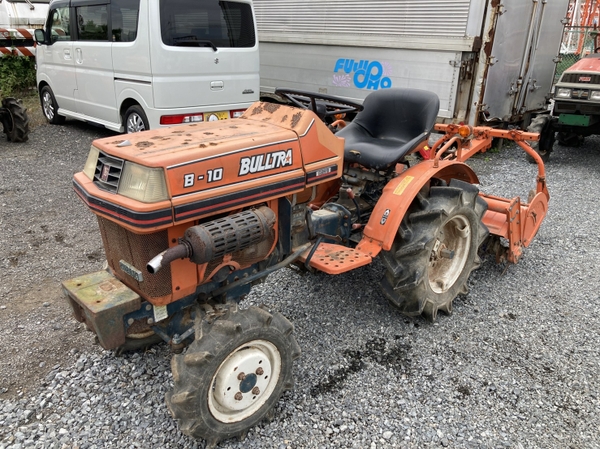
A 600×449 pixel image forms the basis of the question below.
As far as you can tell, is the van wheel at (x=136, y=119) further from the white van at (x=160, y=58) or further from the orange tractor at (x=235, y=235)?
the orange tractor at (x=235, y=235)

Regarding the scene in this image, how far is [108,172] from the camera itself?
79.5 inches

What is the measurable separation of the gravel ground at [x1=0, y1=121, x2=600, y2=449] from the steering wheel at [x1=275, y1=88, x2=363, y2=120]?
3.82 ft

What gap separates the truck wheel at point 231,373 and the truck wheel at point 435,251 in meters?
0.87

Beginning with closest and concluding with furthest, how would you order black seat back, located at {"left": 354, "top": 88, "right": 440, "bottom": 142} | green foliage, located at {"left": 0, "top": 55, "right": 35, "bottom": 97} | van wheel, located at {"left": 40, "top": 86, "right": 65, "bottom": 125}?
black seat back, located at {"left": 354, "top": 88, "right": 440, "bottom": 142}, van wheel, located at {"left": 40, "top": 86, "right": 65, "bottom": 125}, green foliage, located at {"left": 0, "top": 55, "right": 35, "bottom": 97}

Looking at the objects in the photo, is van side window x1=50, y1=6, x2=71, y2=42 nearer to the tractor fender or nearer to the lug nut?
the tractor fender

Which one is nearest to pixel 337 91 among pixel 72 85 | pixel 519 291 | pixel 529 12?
pixel 529 12

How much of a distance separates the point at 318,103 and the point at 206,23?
11.6 ft

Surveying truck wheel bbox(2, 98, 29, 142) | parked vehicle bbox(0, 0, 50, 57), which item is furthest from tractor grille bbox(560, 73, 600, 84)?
parked vehicle bbox(0, 0, 50, 57)

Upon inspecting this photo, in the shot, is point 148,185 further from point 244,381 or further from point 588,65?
point 588,65

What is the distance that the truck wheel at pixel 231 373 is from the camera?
1.93m

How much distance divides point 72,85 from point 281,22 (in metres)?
3.34

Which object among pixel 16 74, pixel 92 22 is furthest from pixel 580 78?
pixel 16 74

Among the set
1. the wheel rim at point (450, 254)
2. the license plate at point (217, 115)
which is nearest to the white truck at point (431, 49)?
the license plate at point (217, 115)

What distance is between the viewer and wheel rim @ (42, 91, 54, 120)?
27.2ft
